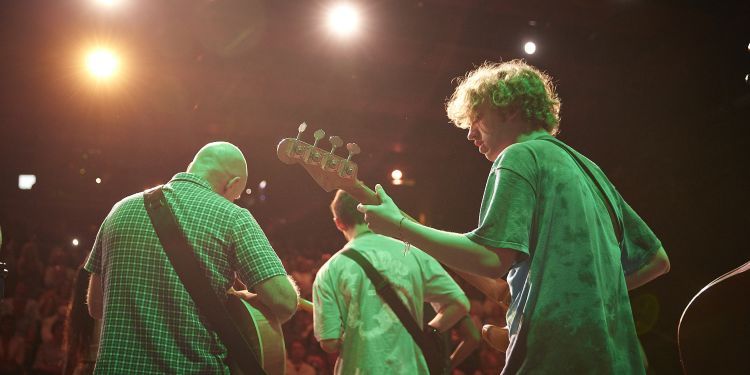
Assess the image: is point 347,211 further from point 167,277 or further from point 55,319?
point 55,319

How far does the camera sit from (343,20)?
24.4ft

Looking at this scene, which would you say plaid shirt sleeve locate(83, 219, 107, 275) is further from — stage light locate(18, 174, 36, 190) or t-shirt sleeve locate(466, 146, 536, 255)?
stage light locate(18, 174, 36, 190)

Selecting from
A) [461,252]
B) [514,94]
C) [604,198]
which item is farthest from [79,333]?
[604,198]

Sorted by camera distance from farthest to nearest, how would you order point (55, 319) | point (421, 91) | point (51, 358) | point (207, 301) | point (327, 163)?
point (421, 91), point (55, 319), point (51, 358), point (327, 163), point (207, 301)

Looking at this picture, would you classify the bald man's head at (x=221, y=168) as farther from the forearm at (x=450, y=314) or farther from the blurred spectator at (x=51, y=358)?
the blurred spectator at (x=51, y=358)

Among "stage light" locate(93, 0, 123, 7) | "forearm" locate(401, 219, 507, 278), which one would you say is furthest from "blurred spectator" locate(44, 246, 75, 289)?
"forearm" locate(401, 219, 507, 278)

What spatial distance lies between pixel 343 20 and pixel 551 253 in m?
6.30

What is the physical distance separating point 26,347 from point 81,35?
4101mm

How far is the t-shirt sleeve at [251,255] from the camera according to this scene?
2258 mm

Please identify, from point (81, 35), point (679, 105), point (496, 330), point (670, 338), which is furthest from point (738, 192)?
point (81, 35)

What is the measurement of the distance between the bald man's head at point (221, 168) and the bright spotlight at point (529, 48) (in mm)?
5481

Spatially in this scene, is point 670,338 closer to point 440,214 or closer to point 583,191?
point 440,214

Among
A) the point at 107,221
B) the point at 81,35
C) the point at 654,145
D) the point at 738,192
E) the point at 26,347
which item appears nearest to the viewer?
the point at 107,221

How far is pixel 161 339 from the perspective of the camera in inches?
84.4
